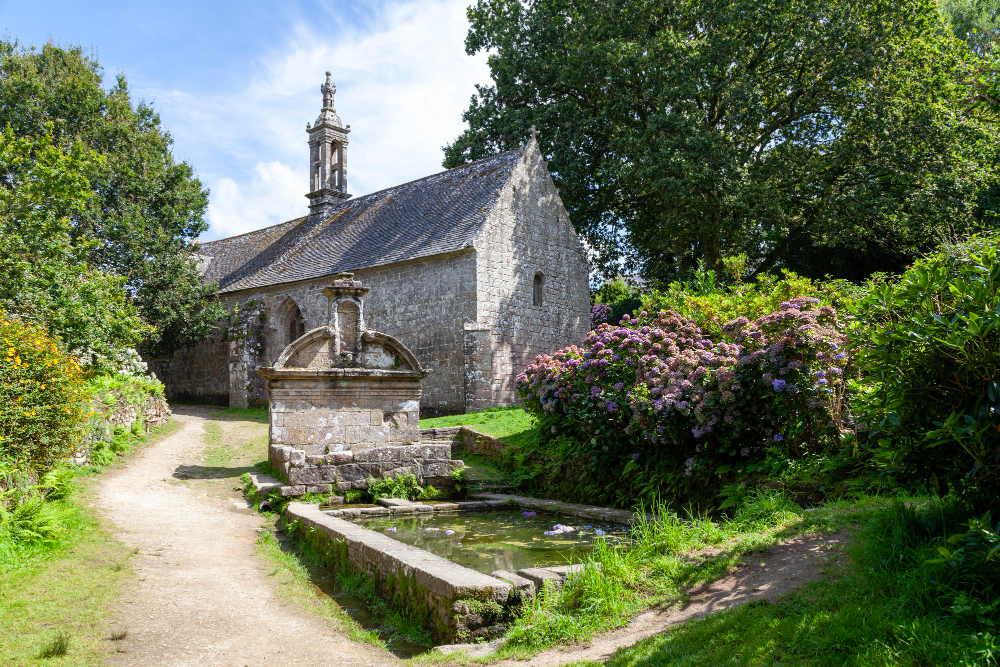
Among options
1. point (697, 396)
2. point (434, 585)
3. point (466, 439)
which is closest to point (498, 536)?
point (697, 396)

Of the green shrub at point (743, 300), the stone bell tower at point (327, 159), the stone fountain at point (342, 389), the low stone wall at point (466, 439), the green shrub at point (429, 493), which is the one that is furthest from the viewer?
the stone bell tower at point (327, 159)

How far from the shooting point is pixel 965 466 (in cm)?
400

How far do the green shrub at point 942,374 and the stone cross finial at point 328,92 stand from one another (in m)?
Answer: 29.4

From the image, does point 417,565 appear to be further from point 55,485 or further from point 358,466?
point 55,485

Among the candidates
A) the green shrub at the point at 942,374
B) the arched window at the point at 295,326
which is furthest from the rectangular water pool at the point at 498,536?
the arched window at the point at 295,326

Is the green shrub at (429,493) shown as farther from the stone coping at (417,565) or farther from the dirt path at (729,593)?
the dirt path at (729,593)

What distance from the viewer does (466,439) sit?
47.4 feet

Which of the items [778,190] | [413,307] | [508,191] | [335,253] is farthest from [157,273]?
[778,190]

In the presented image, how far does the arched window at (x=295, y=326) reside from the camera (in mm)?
25219

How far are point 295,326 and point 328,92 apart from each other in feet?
37.2

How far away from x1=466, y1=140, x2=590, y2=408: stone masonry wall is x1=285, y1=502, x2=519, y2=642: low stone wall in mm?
13505

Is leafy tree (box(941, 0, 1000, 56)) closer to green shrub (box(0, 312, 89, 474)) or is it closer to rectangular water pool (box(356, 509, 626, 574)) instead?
rectangular water pool (box(356, 509, 626, 574))

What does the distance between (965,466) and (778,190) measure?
17876 millimetres

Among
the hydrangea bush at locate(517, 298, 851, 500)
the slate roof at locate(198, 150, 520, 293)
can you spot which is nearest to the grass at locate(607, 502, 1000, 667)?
the hydrangea bush at locate(517, 298, 851, 500)
